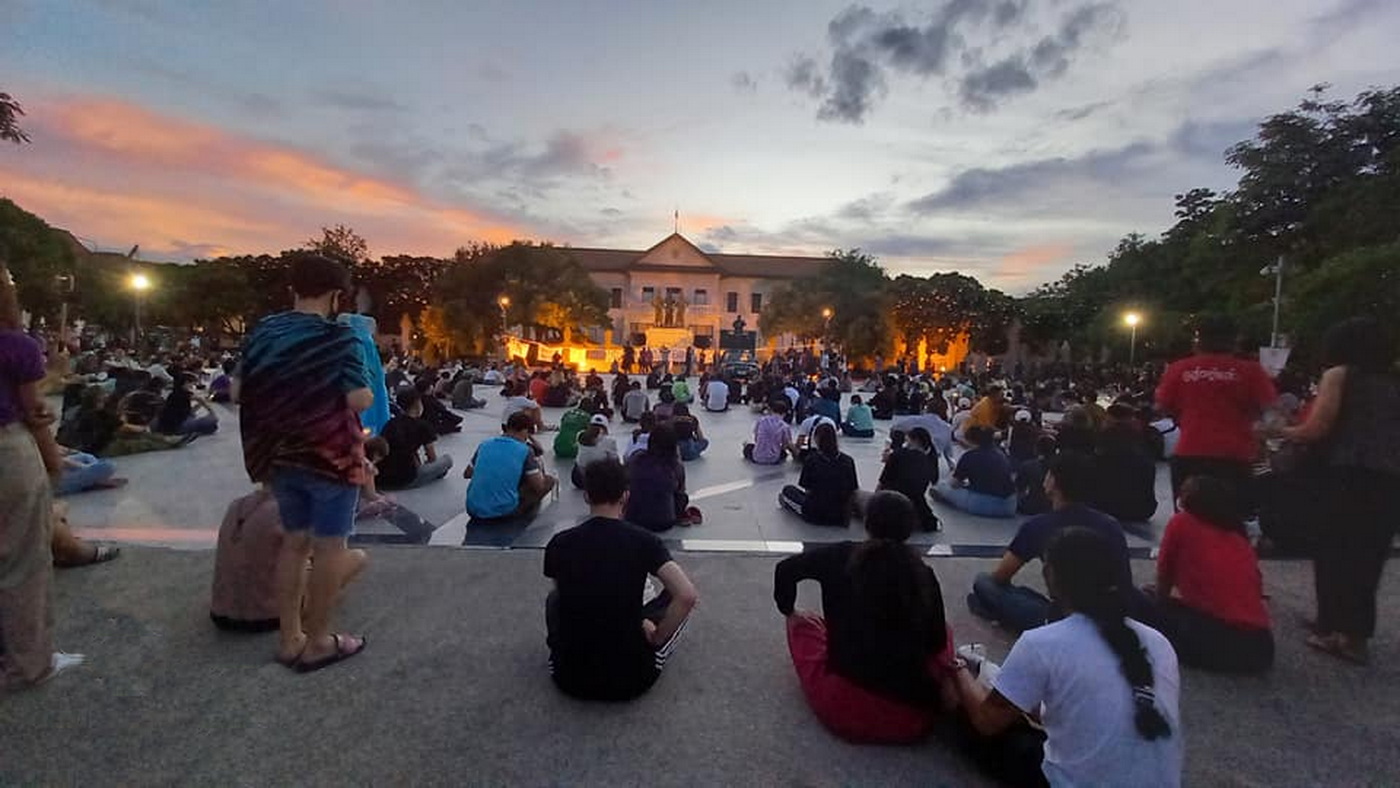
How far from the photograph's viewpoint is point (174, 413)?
10.6 metres

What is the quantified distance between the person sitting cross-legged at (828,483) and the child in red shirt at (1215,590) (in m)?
3.22

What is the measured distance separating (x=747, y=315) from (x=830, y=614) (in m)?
62.0

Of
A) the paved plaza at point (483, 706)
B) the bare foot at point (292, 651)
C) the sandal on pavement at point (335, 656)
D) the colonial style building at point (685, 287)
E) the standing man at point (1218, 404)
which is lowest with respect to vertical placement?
the paved plaza at point (483, 706)

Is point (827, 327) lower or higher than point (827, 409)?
higher

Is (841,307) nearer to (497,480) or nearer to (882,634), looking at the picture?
(497,480)

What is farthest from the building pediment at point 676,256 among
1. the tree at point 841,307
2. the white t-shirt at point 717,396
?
the white t-shirt at point 717,396

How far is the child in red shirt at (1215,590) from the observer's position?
3.51 m

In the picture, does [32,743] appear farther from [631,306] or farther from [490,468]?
[631,306]

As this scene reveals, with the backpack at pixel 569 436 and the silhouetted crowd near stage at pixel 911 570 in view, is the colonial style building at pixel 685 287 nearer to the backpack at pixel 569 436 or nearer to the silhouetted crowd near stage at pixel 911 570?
the backpack at pixel 569 436

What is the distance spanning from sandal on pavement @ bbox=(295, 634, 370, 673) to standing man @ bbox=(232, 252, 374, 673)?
2 cm

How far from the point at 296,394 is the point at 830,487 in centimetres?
481

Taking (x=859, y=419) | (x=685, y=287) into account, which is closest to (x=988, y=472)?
(x=859, y=419)

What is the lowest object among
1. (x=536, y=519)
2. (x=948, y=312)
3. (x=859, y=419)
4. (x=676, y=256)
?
(x=536, y=519)

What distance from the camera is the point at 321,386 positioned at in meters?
3.13
